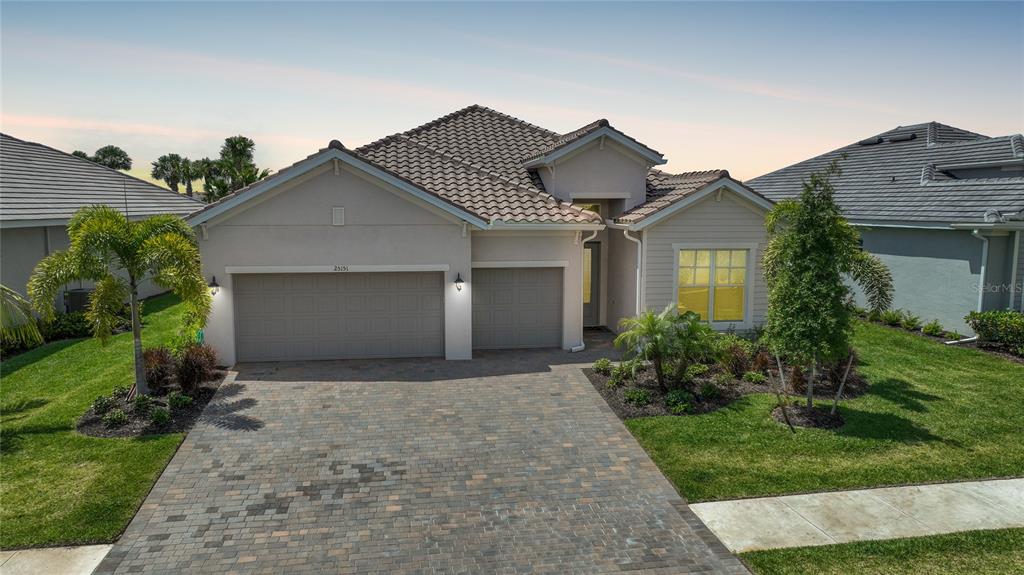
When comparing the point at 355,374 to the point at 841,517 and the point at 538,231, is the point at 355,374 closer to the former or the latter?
the point at 538,231

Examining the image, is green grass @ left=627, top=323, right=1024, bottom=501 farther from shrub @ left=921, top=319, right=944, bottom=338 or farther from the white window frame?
shrub @ left=921, top=319, right=944, bottom=338

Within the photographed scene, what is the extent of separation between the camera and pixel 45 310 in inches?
415

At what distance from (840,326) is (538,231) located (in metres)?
6.85

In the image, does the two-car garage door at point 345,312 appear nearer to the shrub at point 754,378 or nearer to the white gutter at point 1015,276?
the shrub at point 754,378

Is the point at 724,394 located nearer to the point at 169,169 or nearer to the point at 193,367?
the point at 193,367

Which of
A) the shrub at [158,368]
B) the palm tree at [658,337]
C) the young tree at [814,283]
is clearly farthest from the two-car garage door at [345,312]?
the young tree at [814,283]

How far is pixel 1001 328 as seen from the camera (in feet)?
50.0

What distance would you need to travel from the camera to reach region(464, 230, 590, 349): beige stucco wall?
1513 cm

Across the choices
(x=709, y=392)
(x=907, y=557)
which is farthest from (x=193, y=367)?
(x=907, y=557)

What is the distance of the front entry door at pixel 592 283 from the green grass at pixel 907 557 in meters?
10.8

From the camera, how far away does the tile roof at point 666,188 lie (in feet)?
49.4

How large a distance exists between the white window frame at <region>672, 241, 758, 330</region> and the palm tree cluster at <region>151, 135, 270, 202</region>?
2321 centimetres

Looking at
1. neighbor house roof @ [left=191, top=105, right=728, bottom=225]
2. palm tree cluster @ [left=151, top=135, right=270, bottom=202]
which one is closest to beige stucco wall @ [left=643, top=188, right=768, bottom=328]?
neighbor house roof @ [left=191, top=105, right=728, bottom=225]

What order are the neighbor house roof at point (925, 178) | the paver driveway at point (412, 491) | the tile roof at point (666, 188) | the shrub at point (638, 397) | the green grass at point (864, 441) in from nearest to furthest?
the paver driveway at point (412, 491), the green grass at point (864, 441), the shrub at point (638, 397), the tile roof at point (666, 188), the neighbor house roof at point (925, 178)
